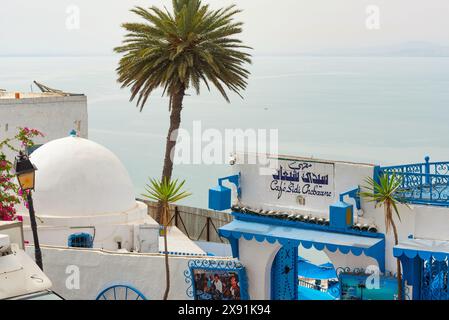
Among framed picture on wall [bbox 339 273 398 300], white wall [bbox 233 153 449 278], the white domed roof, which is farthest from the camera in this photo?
the white domed roof

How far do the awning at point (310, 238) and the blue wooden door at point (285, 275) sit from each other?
3.32ft

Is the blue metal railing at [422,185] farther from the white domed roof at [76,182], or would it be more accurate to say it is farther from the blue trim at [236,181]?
the white domed roof at [76,182]

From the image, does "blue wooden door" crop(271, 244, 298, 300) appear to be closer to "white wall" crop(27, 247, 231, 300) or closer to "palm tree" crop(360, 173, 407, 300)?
"white wall" crop(27, 247, 231, 300)

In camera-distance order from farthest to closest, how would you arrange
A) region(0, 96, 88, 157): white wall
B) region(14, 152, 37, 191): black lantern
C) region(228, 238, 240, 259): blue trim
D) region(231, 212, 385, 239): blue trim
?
region(0, 96, 88, 157): white wall
region(228, 238, 240, 259): blue trim
region(231, 212, 385, 239): blue trim
region(14, 152, 37, 191): black lantern

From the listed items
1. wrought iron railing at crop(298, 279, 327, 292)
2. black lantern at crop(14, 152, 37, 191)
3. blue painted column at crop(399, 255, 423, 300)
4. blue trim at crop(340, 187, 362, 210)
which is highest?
Answer: black lantern at crop(14, 152, 37, 191)

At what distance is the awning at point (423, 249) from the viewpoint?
773 inches

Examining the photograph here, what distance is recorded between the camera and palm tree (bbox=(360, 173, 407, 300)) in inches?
797

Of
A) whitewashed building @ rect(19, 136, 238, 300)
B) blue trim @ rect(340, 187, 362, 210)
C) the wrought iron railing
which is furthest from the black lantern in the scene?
the wrought iron railing

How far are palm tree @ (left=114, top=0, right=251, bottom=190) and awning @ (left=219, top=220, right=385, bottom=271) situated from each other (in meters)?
13.8

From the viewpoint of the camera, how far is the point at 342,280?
22.1 m

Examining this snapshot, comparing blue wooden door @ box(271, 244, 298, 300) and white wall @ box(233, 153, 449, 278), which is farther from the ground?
white wall @ box(233, 153, 449, 278)

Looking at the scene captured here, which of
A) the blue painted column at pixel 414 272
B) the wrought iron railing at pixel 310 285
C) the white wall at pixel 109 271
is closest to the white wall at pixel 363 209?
the blue painted column at pixel 414 272

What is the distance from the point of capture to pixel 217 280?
23.4 m
